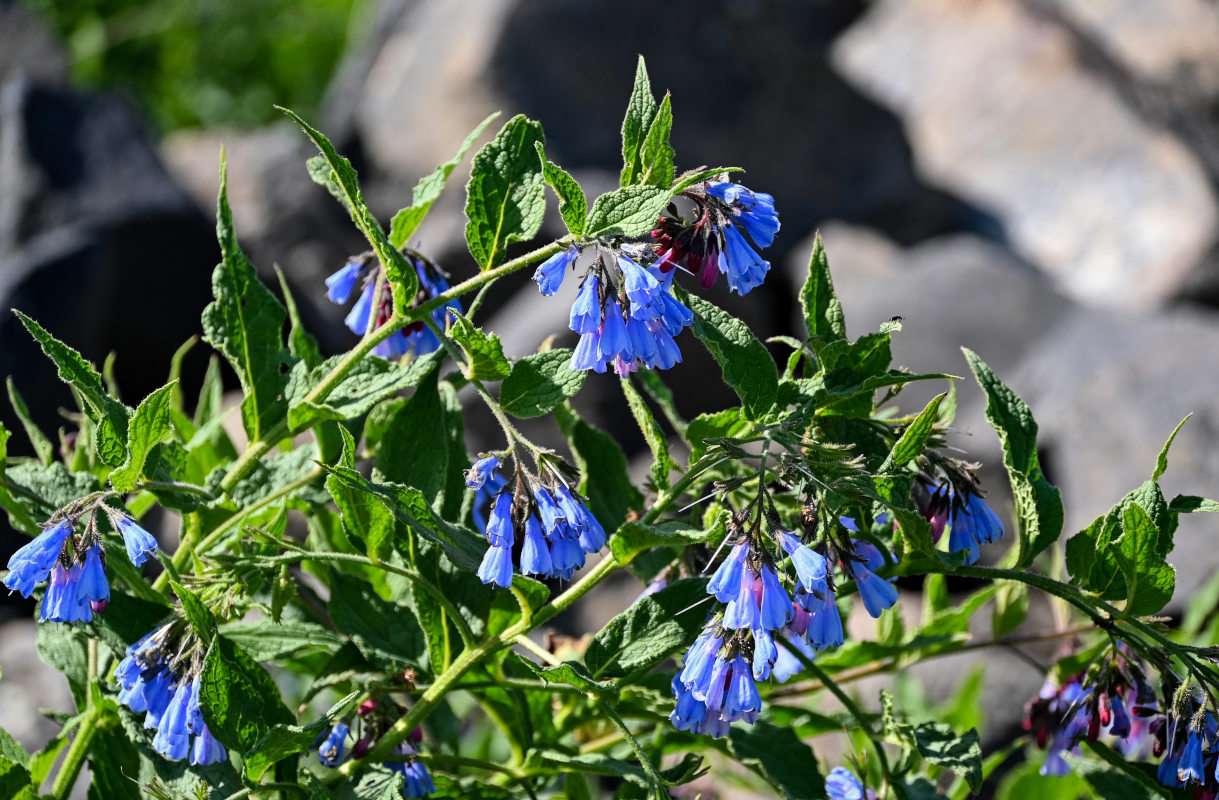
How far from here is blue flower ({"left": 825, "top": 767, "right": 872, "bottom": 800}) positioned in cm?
127

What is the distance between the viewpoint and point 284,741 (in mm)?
1004

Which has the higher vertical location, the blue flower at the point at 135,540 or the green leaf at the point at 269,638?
the blue flower at the point at 135,540

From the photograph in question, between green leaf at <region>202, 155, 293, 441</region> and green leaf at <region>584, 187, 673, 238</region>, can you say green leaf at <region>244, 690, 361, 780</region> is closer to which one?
green leaf at <region>202, 155, 293, 441</region>

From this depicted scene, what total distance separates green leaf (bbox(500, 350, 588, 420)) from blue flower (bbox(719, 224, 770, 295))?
15 cm

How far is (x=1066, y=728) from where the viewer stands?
1312 millimetres

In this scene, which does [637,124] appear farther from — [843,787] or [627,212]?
[843,787]

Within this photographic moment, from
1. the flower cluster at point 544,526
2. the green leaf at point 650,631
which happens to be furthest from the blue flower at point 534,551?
the green leaf at point 650,631

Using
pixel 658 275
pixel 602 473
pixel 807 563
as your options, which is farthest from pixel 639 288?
pixel 602 473

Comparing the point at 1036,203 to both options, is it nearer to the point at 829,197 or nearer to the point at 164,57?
the point at 829,197

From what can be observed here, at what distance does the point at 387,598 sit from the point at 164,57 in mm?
8486

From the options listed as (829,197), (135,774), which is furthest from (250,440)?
Result: (829,197)

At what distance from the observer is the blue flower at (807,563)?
98 cm

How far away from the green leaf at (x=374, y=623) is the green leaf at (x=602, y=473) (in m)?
0.21

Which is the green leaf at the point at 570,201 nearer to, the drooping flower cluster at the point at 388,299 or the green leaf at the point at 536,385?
the green leaf at the point at 536,385
